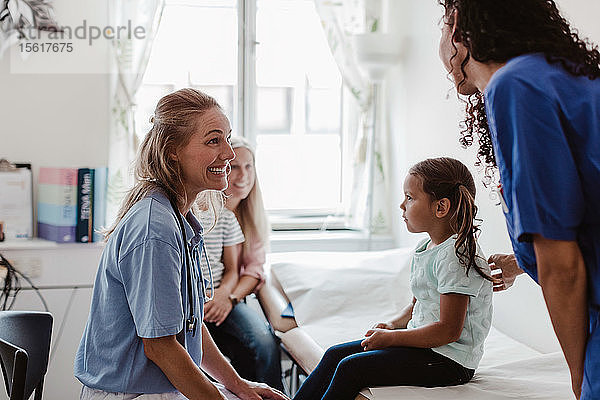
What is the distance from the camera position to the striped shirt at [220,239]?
260 cm

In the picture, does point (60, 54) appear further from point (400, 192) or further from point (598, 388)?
point (598, 388)

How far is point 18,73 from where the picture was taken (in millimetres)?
3062

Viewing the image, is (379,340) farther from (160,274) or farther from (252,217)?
(252,217)

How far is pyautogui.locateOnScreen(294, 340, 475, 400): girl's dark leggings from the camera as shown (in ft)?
5.47

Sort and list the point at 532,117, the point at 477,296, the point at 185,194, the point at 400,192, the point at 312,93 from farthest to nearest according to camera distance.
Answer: the point at 312,93
the point at 400,192
the point at 477,296
the point at 185,194
the point at 532,117

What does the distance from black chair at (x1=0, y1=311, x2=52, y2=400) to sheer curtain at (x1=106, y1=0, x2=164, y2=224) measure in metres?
1.40

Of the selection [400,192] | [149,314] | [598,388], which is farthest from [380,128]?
[598,388]

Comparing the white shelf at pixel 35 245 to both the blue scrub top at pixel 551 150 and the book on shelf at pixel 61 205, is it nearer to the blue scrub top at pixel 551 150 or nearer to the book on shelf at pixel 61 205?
the book on shelf at pixel 61 205

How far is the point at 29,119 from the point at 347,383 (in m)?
2.08

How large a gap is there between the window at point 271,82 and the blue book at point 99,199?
39cm

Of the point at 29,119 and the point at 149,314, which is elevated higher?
the point at 29,119

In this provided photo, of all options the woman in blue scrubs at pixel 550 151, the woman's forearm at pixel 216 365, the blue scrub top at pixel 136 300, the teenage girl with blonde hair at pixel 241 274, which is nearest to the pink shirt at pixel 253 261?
the teenage girl with blonde hair at pixel 241 274

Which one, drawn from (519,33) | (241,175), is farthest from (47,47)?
(519,33)

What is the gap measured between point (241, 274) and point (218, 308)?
21cm
